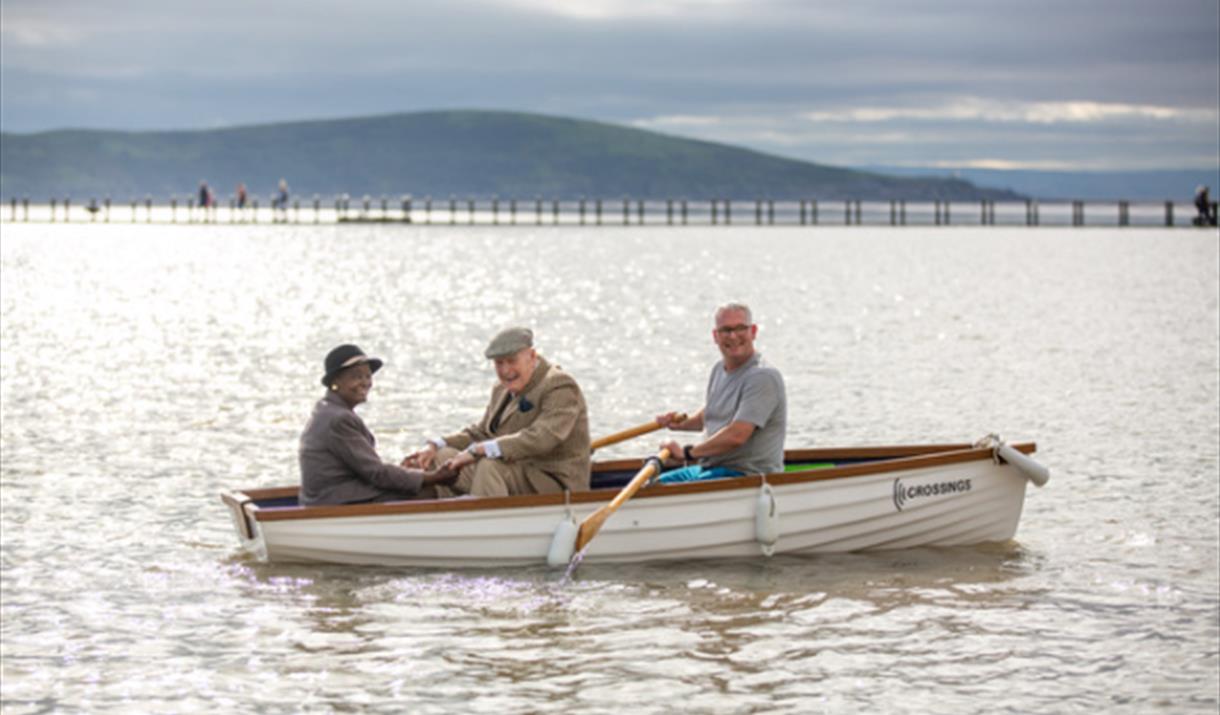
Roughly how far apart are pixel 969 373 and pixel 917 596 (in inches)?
758

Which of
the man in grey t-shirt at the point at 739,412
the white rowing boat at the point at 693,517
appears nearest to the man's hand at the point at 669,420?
the man in grey t-shirt at the point at 739,412

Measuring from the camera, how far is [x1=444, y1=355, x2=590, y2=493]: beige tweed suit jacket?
14.6 m

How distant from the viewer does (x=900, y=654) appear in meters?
12.5

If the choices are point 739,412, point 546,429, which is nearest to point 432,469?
point 546,429

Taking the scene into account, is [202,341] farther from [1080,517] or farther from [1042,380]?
[1080,517]

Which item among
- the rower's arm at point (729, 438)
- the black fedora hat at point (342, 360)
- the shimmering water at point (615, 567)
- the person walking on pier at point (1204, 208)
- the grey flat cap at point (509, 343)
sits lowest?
the shimmering water at point (615, 567)

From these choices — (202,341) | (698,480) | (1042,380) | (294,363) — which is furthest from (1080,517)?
(202,341)

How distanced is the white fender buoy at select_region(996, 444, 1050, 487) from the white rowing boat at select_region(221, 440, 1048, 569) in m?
0.01

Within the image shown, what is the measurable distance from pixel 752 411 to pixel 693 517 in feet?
3.47

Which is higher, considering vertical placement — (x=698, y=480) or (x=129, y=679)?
(x=698, y=480)

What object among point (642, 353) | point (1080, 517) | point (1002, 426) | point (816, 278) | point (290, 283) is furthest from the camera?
Answer: point (816, 278)

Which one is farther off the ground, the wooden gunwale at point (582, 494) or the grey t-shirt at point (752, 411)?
the grey t-shirt at point (752, 411)

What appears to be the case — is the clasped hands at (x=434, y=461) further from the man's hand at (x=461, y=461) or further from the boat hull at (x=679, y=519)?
the boat hull at (x=679, y=519)

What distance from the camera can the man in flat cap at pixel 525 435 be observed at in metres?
14.5
